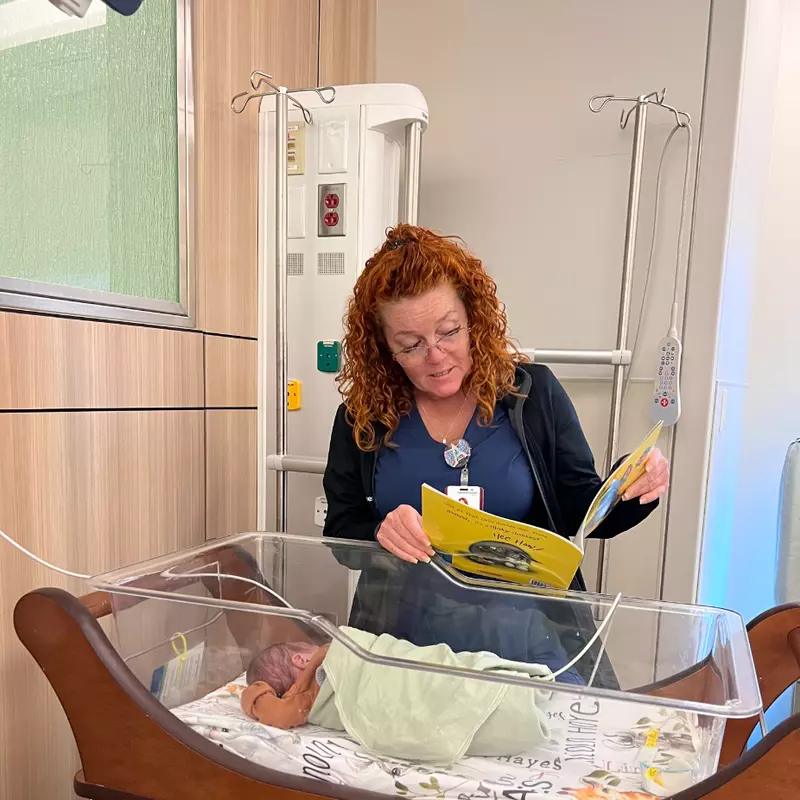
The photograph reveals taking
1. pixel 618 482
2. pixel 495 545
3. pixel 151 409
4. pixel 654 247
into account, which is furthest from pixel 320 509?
pixel 654 247

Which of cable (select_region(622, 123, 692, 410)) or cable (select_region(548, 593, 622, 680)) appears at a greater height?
cable (select_region(622, 123, 692, 410))

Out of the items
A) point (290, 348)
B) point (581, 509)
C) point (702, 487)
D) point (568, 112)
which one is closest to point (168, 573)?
point (581, 509)

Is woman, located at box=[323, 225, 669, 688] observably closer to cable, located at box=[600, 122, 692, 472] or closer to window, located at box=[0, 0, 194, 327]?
window, located at box=[0, 0, 194, 327]

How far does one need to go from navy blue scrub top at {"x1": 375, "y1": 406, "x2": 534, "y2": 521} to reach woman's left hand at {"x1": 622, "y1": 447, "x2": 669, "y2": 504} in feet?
0.70

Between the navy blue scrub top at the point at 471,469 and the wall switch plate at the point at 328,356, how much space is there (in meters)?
0.49

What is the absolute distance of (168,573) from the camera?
105 cm

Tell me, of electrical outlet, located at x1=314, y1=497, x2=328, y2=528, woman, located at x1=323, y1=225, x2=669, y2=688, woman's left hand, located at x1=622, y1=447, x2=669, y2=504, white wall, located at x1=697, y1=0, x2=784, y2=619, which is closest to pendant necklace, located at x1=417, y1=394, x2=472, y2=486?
woman, located at x1=323, y1=225, x2=669, y2=688

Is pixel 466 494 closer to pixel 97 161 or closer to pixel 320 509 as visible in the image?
pixel 320 509

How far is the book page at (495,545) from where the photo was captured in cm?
97

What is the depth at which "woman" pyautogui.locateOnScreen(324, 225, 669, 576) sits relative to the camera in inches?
48.4

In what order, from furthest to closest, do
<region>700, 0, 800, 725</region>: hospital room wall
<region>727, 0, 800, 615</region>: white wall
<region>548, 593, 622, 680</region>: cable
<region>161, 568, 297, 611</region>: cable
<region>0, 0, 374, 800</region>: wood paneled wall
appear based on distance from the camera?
<region>727, 0, 800, 615</region>: white wall, <region>700, 0, 800, 725</region>: hospital room wall, <region>0, 0, 374, 800</region>: wood paneled wall, <region>161, 568, 297, 611</region>: cable, <region>548, 593, 622, 680</region>: cable

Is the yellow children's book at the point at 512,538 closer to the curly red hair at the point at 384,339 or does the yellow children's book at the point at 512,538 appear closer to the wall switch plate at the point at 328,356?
the curly red hair at the point at 384,339

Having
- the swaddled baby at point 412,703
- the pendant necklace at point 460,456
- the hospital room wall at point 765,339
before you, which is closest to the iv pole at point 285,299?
the hospital room wall at point 765,339

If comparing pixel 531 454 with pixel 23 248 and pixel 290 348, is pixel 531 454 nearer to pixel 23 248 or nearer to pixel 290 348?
pixel 290 348
